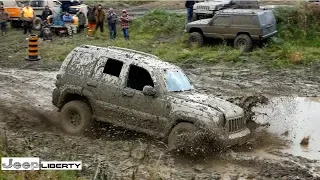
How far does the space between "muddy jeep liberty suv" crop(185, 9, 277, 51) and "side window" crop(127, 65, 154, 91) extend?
473 inches

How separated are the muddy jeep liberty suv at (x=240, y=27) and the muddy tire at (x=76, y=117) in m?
12.2

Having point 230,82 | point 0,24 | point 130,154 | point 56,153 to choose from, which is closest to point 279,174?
point 130,154

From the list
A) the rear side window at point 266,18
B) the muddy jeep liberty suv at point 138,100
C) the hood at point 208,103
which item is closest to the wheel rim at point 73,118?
the muddy jeep liberty suv at point 138,100

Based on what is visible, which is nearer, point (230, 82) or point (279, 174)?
point (279, 174)

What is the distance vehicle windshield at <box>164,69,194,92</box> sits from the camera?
33.8 ft

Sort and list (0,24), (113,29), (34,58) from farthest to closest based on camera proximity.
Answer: (0,24)
(113,29)
(34,58)

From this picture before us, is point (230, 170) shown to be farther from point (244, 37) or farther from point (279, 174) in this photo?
point (244, 37)

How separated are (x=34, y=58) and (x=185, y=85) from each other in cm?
1128

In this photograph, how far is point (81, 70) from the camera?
11.0 m

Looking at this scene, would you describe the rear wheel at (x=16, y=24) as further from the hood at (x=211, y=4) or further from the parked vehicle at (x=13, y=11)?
the hood at (x=211, y=4)

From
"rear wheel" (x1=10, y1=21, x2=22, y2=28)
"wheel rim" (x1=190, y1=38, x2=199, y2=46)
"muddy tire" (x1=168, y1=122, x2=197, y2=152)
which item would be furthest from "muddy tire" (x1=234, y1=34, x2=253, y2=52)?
"rear wheel" (x1=10, y1=21, x2=22, y2=28)

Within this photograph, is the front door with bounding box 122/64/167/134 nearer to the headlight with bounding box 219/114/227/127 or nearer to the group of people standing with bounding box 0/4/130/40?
the headlight with bounding box 219/114/227/127

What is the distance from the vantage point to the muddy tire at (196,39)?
23.0 metres

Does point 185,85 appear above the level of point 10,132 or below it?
above
